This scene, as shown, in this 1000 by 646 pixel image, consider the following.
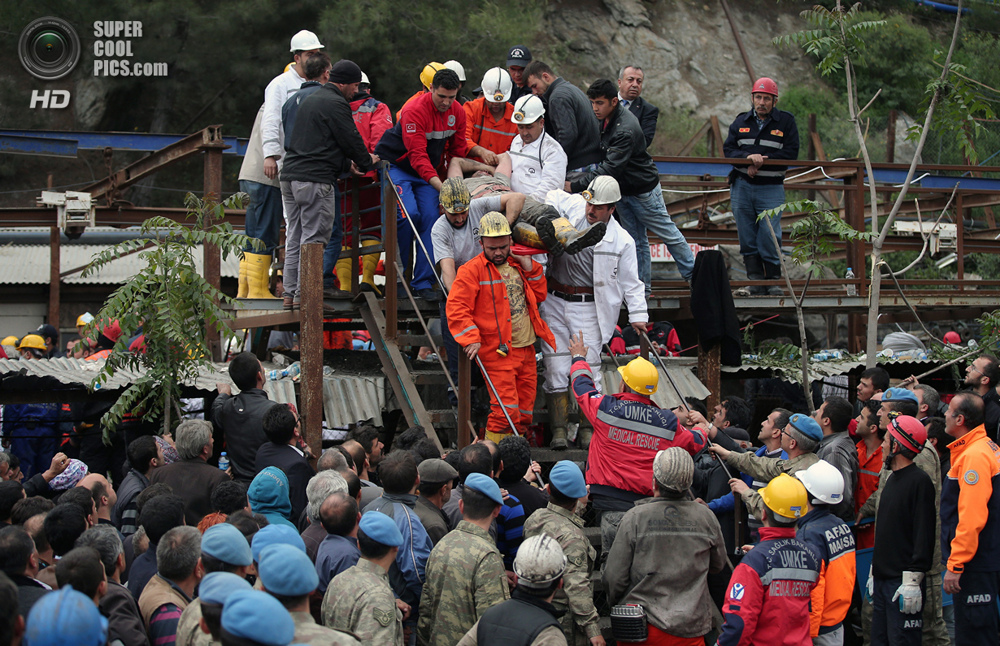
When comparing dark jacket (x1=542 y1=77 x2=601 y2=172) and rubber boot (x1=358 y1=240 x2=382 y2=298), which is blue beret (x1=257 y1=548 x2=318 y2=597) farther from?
dark jacket (x1=542 y1=77 x2=601 y2=172)

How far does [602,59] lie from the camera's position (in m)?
30.0

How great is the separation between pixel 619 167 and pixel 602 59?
22.5 meters

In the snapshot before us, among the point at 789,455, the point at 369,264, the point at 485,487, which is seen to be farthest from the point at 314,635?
the point at 369,264

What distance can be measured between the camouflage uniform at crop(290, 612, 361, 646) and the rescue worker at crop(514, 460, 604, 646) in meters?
1.48

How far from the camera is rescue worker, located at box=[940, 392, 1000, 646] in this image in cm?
582

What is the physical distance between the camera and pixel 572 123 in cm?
870

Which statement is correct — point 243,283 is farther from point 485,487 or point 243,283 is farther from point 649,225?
point 485,487

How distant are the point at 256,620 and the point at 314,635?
57 centimetres

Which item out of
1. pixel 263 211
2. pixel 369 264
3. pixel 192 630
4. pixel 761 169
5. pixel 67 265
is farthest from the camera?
pixel 67 265

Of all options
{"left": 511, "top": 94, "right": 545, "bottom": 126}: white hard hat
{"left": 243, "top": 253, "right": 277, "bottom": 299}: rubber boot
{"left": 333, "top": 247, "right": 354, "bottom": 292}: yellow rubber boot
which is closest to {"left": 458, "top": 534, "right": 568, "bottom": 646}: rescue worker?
{"left": 511, "top": 94, "right": 545, "bottom": 126}: white hard hat

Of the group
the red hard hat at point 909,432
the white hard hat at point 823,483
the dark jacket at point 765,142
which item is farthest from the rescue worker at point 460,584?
the dark jacket at point 765,142

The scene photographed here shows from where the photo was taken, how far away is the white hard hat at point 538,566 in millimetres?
4012

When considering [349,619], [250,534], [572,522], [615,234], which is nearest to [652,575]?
[572,522]

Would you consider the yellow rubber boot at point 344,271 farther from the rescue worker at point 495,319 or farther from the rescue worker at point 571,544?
the rescue worker at point 571,544
